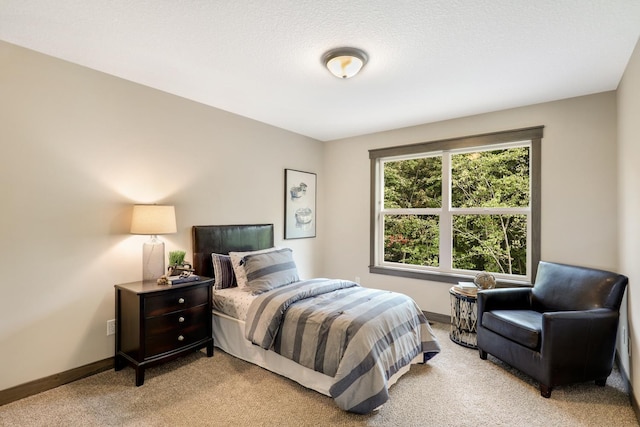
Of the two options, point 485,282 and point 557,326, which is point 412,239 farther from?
point 557,326

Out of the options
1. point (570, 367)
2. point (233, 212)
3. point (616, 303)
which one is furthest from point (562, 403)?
point (233, 212)

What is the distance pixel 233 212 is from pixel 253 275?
3.27ft

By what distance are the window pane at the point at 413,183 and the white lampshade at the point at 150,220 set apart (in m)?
3.01

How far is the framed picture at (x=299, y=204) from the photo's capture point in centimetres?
458

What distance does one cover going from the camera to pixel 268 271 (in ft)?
10.8

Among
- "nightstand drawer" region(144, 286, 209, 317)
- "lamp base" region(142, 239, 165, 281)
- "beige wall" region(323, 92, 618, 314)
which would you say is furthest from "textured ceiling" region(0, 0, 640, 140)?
"nightstand drawer" region(144, 286, 209, 317)

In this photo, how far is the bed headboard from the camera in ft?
A: 11.2

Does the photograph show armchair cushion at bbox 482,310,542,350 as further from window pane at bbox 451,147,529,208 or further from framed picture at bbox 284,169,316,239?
framed picture at bbox 284,169,316,239

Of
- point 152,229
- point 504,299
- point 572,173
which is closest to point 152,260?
point 152,229

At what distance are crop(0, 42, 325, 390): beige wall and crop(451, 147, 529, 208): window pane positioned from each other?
10.1ft

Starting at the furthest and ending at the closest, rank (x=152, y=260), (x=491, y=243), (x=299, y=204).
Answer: (x=299, y=204) → (x=491, y=243) → (x=152, y=260)

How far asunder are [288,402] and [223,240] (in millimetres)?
1925

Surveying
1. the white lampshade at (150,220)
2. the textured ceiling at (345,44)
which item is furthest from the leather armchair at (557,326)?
the white lampshade at (150,220)

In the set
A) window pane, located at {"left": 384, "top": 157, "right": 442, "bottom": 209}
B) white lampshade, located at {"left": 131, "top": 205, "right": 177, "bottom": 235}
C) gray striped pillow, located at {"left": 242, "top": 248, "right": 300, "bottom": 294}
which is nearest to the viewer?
white lampshade, located at {"left": 131, "top": 205, "right": 177, "bottom": 235}
